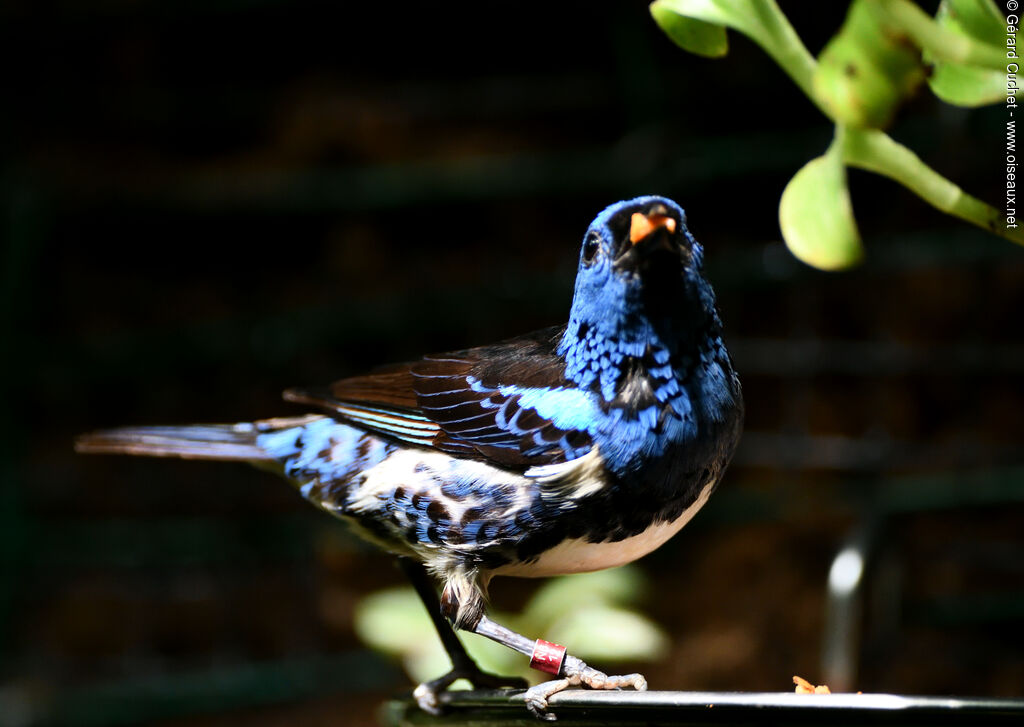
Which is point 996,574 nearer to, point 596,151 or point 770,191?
point 770,191

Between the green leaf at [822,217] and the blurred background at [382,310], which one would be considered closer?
the green leaf at [822,217]

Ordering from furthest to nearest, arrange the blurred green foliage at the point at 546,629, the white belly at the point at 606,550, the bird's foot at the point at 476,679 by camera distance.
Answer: the blurred green foliage at the point at 546,629 < the bird's foot at the point at 476,679 < the white belly at the point at 606,550

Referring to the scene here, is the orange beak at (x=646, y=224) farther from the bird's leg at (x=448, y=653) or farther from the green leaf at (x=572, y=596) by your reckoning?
the green leaf at (x=572, y=596)

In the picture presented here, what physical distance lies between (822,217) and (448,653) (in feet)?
2.48

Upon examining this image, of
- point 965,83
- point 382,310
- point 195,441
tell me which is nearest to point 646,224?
point 965,83

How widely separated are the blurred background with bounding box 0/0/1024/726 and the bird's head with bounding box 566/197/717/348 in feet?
5.05

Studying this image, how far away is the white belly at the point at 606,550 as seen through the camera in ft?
3.66

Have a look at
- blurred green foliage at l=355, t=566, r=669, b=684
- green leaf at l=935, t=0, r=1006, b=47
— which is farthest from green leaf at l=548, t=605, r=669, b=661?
green leaf at l=935, t=0, r=1006, b=47

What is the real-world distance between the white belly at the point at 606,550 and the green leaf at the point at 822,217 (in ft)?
1.19

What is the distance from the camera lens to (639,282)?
1.05 m

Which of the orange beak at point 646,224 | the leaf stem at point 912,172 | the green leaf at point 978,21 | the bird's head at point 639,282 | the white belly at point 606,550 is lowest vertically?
the white belly at point 606,550

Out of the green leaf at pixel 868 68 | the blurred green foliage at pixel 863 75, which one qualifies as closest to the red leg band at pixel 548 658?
the blurred green foliage at pixel 863 75

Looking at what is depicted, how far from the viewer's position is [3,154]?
10.4 feet

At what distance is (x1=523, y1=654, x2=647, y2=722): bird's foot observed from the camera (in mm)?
1007
